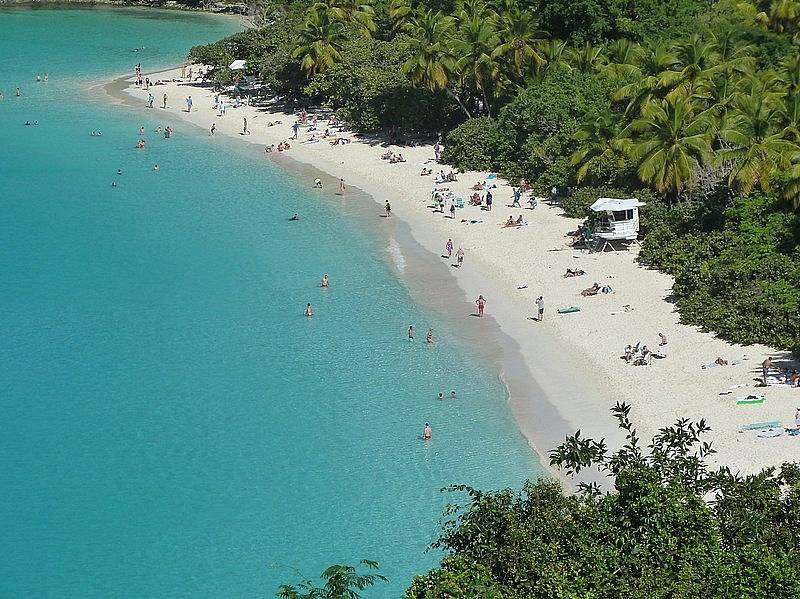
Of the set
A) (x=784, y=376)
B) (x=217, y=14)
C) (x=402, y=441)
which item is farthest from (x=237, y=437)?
(x=217, y=14)

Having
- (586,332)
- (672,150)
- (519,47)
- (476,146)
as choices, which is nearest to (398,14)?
(519,47)

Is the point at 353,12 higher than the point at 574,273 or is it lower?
higher

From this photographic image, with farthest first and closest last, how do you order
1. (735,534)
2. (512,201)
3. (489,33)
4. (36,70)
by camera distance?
(36,70)
(489,33)
(512,201)
(735,534)

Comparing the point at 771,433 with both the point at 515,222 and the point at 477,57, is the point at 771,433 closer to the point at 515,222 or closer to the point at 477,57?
the point at 515,222

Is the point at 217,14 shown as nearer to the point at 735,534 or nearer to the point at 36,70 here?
the point at 36,70

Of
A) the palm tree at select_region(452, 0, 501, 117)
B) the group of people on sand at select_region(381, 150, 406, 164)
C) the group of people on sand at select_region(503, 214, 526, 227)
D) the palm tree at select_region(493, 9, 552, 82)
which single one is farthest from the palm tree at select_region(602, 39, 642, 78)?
the group of people on sand at select_region(381, 150, 406, 164)
